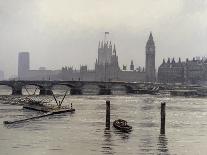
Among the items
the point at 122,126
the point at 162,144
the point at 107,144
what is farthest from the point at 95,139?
the point at 122,126

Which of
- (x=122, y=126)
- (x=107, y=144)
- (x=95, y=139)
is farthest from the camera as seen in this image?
(x=122, y=126)

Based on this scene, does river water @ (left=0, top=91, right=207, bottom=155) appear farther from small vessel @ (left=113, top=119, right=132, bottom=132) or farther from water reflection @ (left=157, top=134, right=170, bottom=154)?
small vessel @ (left=113, top=119, right=132, bottom=132)

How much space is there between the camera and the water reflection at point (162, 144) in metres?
70.4

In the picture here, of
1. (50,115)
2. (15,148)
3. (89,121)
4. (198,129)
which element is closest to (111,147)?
(15,148)

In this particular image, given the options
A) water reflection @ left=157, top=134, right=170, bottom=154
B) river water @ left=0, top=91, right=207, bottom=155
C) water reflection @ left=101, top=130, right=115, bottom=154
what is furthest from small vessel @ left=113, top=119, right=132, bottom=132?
water reflection @ left=157, top=134, right=170, bottom=154

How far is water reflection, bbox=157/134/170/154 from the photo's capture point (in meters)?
70.4

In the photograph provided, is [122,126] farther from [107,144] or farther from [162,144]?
[162,144]

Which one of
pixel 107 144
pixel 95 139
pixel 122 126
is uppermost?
pixel 122 126

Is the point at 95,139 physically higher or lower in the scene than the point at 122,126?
lower

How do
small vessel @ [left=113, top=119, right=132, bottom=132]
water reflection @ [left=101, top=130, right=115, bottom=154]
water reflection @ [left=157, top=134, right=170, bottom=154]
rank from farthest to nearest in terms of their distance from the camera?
Result: small vessel @ [left=113, top=119, right=132, bottom=132] < water reflection @ [left=157, top=134, right=170, bottom=154] < water reflection @ [left=101, top=130, right=115, bottom=154]

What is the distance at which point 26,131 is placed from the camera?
90.0m

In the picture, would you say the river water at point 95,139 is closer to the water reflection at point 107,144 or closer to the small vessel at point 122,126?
the water reflection at point 107,144

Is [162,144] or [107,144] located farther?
[162,144]

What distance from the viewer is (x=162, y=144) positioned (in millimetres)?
76250
